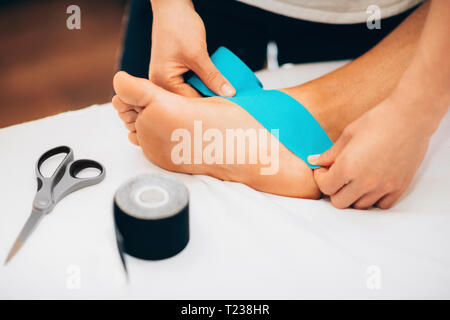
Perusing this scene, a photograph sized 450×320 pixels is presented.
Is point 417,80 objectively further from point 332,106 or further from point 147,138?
point 147,138

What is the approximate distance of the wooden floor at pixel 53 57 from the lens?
1365mm

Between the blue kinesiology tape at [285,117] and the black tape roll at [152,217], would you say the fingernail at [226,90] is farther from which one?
the black tape roll at [152,217]

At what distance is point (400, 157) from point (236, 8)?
40 cm

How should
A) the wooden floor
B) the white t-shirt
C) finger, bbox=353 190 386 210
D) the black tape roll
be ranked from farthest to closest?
the wooden floor, the white t-shirt, finger, bbox=353 190 386 210, the black tape roll

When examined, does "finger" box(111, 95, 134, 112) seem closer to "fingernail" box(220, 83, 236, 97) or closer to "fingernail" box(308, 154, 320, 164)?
Result: "fingernail" box(220, 83, 236, 97)

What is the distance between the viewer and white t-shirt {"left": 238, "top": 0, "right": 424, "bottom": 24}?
2.15 feet

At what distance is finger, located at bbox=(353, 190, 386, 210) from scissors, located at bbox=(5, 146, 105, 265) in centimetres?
36

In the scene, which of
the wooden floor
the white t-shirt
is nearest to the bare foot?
the white t-shirt

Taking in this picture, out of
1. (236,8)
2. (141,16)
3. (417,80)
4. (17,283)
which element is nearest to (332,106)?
(417,80)

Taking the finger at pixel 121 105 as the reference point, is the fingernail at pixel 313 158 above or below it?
below

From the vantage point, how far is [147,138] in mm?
563

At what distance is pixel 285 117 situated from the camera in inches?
22.9

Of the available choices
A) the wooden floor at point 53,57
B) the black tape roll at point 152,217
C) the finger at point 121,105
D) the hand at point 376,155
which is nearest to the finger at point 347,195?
the hand at point 376,155

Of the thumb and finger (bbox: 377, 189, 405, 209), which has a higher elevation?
the thumb
